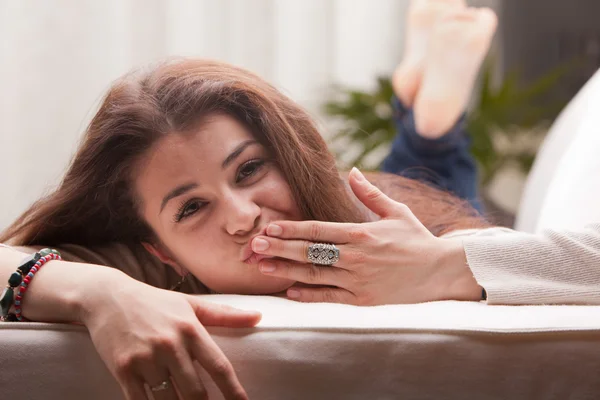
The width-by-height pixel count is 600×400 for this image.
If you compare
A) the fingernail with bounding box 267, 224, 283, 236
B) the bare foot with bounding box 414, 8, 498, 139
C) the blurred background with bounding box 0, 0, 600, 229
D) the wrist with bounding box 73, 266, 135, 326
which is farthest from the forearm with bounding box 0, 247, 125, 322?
the blurred background with bounding box 0, 0, 600, 229

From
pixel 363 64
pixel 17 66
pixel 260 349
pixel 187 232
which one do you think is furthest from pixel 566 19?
pixel 260 349

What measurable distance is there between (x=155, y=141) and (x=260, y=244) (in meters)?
0.24

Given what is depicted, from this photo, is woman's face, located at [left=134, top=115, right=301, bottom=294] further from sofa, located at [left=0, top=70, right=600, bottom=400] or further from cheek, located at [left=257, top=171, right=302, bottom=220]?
sofa, located at [left=0, top=70, right=600, bottom=400]

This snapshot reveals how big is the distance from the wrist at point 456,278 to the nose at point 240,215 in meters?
0.26

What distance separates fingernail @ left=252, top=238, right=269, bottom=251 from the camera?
0.93 meters

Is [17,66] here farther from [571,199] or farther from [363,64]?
[571,199]

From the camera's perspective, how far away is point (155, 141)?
3.35 feet

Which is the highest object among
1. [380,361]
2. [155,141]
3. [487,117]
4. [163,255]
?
[155,141]

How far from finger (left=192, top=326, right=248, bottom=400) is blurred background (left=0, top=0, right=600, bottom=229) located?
5.48ft

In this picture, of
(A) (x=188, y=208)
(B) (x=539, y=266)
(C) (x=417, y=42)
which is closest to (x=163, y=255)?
(A) (x=188, y=208)

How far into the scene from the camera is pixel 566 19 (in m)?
2.76

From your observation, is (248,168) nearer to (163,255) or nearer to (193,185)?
(193,185)

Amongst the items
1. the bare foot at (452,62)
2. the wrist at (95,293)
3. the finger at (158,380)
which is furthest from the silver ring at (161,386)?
the bare foot at (452,62)

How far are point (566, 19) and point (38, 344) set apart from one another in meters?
2.56
